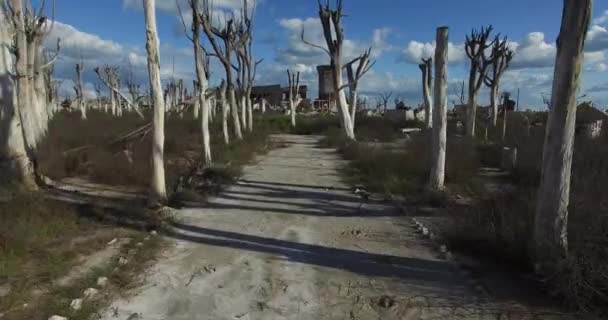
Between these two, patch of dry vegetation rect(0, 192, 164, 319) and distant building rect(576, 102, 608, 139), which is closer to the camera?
patch of dry vegetation rect(0, 192, 164, 319)

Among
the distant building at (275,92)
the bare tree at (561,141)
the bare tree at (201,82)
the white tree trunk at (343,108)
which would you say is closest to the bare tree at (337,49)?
the white tree trunk at (343,108)

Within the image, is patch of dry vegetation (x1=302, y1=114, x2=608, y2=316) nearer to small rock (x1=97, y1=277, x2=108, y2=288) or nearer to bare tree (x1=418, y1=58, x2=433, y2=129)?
small rock (x1=97, y1=277, x2=108, y2=288)

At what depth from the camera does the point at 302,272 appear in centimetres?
559

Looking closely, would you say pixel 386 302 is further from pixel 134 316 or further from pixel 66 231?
pixel 66 231

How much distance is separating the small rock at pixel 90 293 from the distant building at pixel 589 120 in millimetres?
15469

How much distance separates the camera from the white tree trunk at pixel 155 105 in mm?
8758

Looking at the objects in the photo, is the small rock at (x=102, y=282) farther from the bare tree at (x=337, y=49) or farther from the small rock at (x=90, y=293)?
the bare tree at (x=337, y=49)

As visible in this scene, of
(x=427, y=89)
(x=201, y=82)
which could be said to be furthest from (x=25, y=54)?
(x=427, y=89)

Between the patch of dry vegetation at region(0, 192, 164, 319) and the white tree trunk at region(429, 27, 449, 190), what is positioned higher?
the white tree trunk at region(429, 27, 449, 190)

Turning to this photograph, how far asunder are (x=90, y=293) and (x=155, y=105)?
15.2 ft

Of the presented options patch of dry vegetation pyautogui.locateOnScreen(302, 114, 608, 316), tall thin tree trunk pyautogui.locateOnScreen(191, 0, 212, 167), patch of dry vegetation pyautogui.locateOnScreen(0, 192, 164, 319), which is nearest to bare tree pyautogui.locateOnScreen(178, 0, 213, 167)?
tall thin tree trunk pyautogui.locateOnScreen(191, 0, 212, 167)

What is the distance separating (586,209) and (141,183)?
8.86 metres

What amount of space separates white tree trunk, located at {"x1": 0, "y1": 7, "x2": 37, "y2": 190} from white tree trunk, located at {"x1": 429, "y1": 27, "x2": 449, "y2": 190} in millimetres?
8022

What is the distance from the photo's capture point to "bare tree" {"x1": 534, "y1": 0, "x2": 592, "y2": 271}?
194 inches
